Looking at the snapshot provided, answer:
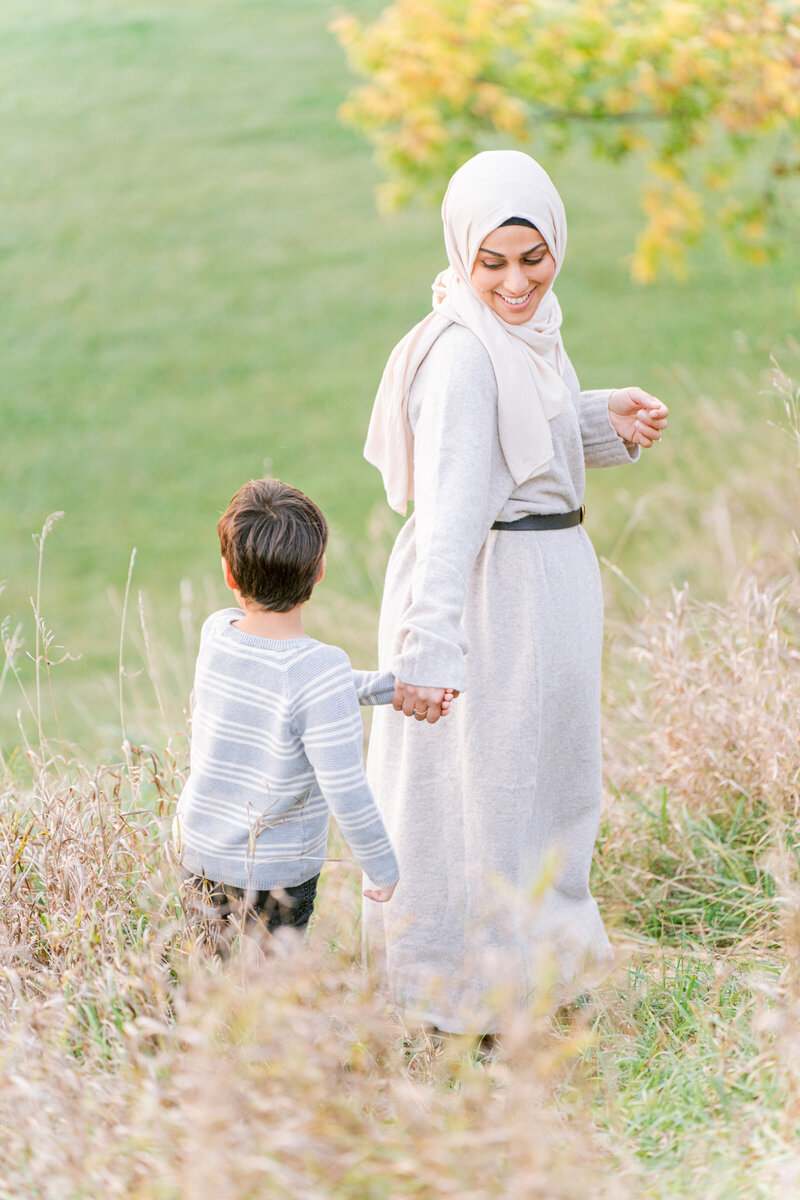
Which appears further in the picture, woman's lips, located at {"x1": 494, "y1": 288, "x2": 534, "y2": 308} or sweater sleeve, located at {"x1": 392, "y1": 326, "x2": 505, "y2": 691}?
woman's lips, located at {"x1": 494, "y1": 288, "x2": 534, "y2": 308}

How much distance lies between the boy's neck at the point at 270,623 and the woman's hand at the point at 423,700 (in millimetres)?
201

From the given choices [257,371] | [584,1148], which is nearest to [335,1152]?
[584,1148]

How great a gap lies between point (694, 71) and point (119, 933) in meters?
4.40

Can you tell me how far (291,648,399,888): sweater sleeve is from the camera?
1896 mm

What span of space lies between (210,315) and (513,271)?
11.2m

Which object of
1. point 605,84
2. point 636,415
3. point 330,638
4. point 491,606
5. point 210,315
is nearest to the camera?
point 491,606

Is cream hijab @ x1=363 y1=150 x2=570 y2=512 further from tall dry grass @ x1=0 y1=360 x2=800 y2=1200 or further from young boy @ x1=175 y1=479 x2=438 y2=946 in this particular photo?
tall dry grass @ x1=0 y1=360 x2=800 y2=1200

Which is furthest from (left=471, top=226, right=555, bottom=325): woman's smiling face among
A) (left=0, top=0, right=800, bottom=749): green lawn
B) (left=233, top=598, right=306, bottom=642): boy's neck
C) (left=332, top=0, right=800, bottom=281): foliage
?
(left=0, top=0, right=800, bottom=749): green lawn

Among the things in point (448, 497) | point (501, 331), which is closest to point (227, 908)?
point (448, 497)

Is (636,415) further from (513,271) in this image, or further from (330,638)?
(330,638)

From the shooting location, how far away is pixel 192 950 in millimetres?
1866

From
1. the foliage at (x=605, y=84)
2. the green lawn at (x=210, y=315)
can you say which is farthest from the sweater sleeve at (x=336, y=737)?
the foliage at (x=605, y=84)

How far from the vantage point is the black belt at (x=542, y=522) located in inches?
89.4

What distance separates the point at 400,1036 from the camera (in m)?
1.98
